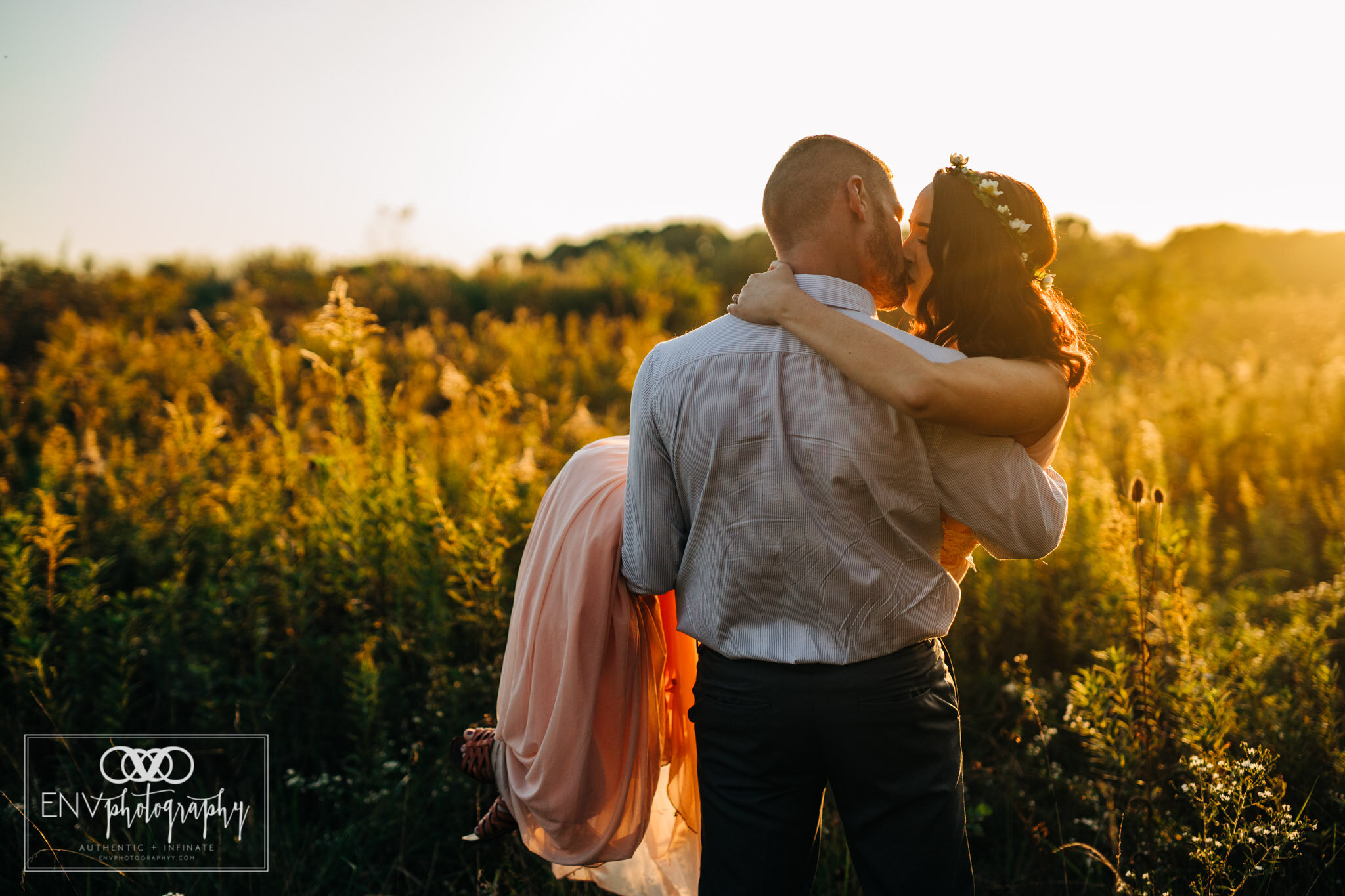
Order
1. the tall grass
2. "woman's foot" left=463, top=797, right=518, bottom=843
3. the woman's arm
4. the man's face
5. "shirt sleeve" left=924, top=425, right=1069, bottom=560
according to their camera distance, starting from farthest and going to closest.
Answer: the tall grass < "woman's foot" left=463, top=797, right=518, bottom=843 < the man's face < "shirt sleeve" left=924, top=425, right=1069, bottom=560 < the woman's arm

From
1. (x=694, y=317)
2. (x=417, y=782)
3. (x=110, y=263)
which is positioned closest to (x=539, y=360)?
(x=694, y=317)

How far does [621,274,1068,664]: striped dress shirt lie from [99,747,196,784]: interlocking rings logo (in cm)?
280

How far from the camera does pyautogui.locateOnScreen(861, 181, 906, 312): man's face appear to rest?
1.75 meters

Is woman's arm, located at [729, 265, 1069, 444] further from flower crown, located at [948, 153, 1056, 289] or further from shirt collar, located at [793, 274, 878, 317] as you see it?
flower crown, located at [948, 153, 1056, 289]

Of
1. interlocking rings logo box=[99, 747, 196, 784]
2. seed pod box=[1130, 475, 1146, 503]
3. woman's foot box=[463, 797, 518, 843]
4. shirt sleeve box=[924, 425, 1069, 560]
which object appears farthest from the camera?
interlocking rings logo box=[99, 747, 196, 784]

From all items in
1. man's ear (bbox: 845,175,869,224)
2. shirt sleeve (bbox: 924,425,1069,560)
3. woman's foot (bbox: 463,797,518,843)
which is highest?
man's ear (bbox: 845,175,869,224)

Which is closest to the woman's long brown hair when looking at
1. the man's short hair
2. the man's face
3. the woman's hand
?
the man's face

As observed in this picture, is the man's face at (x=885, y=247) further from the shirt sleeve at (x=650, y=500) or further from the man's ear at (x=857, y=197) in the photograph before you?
the shirt sleeve at (x=650, y=500)

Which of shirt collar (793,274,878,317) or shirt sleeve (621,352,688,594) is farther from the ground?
shirt collar (793,274,878,317)

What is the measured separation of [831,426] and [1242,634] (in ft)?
9.36

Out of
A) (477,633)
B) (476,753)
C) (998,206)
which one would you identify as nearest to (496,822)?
(476,753)

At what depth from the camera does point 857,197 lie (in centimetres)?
169
